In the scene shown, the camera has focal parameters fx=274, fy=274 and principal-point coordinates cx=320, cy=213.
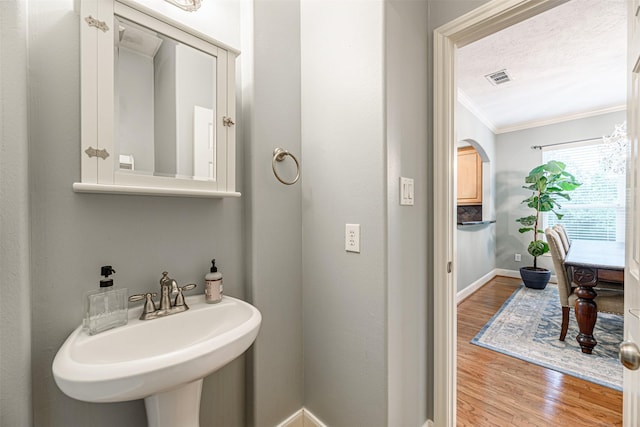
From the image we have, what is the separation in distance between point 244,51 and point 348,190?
81cm

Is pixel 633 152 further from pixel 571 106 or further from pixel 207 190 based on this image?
pixel 571 106

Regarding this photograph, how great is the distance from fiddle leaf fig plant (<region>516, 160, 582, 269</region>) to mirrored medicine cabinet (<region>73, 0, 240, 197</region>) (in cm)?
463

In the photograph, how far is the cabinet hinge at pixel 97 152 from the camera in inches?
34.8

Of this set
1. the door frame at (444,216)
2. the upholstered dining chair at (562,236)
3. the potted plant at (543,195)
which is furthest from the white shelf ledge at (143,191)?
the potted plant at (543,195)

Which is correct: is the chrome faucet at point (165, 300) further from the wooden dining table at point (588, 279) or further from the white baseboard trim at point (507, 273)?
the white baseboard trim at point (507, 273)

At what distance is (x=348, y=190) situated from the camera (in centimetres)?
123

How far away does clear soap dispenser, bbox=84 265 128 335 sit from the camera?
0.86 meters

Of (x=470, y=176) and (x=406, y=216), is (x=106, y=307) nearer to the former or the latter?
(x=406, y=216)

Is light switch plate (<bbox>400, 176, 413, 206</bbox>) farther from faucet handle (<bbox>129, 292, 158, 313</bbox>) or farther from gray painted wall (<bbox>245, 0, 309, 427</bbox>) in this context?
faucet handle (<bbox>129, 292, 158, 313</bbox>)

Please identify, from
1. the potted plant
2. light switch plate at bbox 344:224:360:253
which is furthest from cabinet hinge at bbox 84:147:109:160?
the potted plant

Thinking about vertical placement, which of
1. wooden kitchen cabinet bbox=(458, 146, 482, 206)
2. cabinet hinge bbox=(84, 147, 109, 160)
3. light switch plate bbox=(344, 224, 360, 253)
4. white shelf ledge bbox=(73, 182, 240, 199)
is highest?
wooden kitchen cabinet bbox=(458, 146, 482, 206)

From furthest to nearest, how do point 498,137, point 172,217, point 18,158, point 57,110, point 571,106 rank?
1. point 498,137
2. point 571,106
3. point 172,217
4. point 57,110
5. point 18,158

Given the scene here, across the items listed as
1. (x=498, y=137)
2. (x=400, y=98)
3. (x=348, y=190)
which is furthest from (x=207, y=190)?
(x=498, y=137)

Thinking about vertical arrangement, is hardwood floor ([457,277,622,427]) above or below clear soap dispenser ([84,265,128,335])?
below
